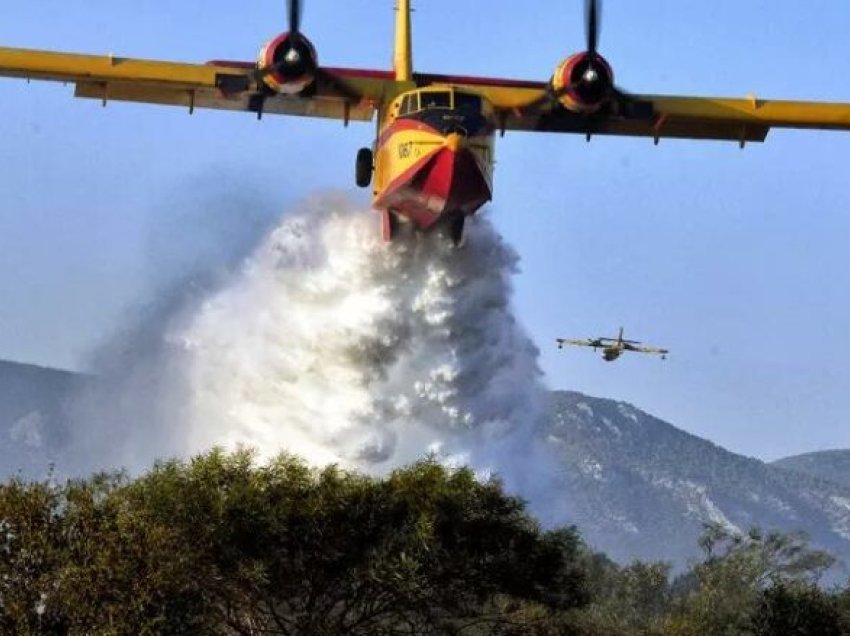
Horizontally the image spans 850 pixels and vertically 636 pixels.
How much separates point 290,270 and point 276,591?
37.3 ft

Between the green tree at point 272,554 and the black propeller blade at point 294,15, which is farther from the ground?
the black propeller blade at point 294,15

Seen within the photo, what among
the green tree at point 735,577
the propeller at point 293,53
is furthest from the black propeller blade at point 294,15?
the green tree at point 735,577

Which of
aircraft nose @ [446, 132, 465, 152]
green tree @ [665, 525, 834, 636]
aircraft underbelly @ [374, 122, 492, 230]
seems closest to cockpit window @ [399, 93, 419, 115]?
aircraft underbelly @ [374, 122, 492, 230]

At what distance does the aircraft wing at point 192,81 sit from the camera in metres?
34.6

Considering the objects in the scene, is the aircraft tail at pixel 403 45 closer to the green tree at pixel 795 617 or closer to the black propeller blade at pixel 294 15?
the black propeller blade at pixel 294 15

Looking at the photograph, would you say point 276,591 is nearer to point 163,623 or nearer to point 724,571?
point 163,623

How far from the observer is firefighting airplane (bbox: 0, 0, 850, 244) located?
3098 centimetres

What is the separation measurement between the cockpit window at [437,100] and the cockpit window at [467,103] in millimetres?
153

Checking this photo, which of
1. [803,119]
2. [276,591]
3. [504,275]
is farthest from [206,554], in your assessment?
[803,119]

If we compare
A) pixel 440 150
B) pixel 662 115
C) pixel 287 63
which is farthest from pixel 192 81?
pixel 662 115

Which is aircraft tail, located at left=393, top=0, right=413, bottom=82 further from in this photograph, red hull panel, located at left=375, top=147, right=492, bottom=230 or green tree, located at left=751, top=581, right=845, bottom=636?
green tree, located at left=751, top=581, right=845, bottom=636

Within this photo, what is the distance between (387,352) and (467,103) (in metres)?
7.90

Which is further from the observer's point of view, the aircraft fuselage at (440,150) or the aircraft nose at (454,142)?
the aircraft fuselage at (440,150)

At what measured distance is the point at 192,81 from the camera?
34.7 metres
